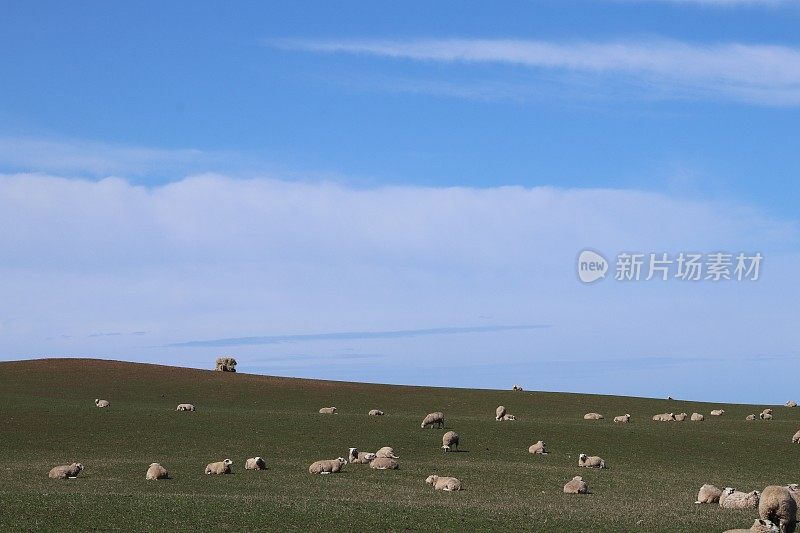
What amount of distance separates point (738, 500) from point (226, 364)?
67.4 m

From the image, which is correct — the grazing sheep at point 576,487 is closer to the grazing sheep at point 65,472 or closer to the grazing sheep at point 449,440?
the grazing sheep at point 449,440

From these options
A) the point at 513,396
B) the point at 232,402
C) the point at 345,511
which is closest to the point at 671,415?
the point at 513,396

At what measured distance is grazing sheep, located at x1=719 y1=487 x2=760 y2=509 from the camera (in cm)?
2597

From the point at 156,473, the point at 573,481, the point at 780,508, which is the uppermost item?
the point at 780,508

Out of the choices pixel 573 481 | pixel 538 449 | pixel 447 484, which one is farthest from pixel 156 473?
pixel 538 449

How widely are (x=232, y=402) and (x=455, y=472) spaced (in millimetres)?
34340

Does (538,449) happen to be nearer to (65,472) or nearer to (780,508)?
(65,472)

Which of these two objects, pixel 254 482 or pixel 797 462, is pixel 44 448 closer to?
pixel 254 482

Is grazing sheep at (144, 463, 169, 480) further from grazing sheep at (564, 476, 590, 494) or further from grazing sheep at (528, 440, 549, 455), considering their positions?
grazing sheep at (528, 440, 549, 455)

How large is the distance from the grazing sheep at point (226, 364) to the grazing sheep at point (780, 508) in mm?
71313

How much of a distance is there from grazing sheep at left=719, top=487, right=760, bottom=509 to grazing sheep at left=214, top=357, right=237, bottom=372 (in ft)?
218

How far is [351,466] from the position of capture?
118 feet

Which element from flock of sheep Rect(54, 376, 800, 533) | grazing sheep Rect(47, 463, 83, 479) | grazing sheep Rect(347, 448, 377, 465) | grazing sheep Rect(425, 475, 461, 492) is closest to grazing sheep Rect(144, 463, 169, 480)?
flock of sheep Rect(54, 376, 800, 533)

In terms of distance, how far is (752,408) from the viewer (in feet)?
258
